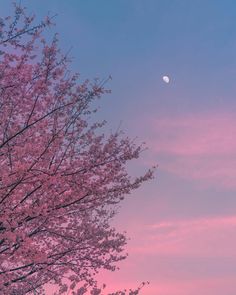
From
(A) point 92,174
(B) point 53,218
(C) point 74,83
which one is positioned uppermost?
(C) point 74,83

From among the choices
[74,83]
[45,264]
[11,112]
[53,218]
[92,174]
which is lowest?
[45,264]

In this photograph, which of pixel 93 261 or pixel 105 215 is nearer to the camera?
pixel 93 261

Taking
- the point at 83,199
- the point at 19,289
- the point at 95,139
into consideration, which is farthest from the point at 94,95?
the point at 19,289

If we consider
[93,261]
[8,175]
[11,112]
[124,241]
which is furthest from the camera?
[124,241]

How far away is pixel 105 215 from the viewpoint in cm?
1566

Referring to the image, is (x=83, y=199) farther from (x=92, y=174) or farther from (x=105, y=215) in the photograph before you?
(x=105, y=215)

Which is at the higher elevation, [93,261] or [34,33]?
[34,33]

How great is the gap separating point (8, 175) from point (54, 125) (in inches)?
78.4

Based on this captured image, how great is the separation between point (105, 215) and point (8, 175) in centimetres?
545

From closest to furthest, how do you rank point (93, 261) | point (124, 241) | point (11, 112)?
point (11, 112), point (93, 261), point (124, 241)

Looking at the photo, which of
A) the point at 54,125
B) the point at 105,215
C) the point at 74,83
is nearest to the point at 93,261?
the point at 105,215

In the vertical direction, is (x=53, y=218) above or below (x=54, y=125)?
below

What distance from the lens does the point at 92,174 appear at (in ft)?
39.6

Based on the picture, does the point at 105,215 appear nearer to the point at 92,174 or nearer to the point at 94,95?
the point at 92,174
